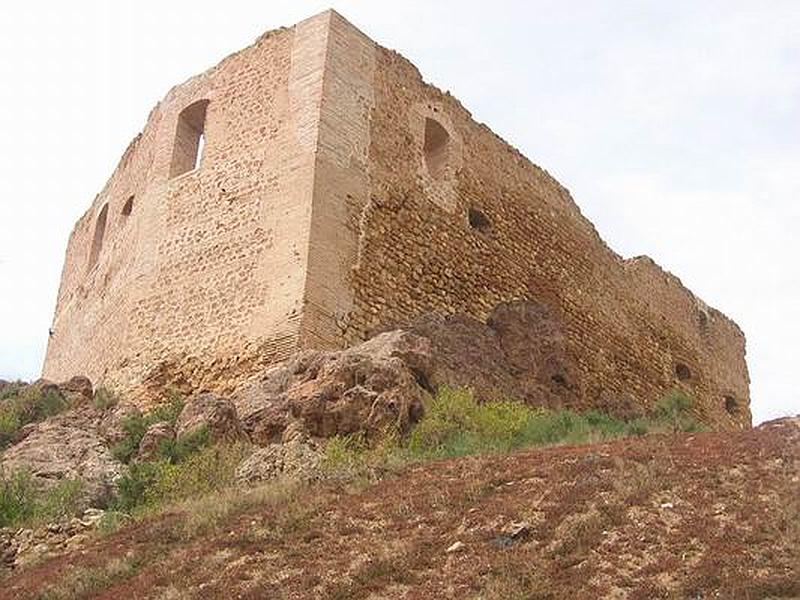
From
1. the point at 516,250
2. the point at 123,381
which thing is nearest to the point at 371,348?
the point at 123,381

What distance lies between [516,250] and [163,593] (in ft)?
36.4

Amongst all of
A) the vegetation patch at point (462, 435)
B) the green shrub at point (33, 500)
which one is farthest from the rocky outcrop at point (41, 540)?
the vegetation patch at point (462, 435)

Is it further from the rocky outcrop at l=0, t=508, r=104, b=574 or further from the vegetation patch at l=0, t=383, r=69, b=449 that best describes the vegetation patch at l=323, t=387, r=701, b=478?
the vegetation patch at l=0, t=383, r=69, b=449

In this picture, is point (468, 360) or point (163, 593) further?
point (468, 360)

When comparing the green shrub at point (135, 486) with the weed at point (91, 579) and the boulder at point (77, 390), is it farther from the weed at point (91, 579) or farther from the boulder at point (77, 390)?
the boulder at point (77, 390)

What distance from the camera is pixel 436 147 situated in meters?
18.1

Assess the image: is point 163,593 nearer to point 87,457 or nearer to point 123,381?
point 87,457

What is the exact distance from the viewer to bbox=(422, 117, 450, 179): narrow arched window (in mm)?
17766

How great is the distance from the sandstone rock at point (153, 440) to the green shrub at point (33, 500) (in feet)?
3.01

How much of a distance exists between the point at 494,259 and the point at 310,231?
150 inches

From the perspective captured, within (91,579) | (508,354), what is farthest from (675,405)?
(91,579)

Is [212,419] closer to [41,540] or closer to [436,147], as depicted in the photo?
[41,540]

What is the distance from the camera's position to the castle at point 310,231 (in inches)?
596

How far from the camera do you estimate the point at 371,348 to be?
13516mm
